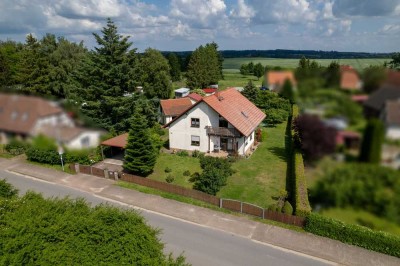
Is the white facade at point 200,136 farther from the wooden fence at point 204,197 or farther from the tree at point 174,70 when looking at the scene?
the tree at point 174,70

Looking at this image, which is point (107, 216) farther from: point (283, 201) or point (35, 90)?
point (283, 201)

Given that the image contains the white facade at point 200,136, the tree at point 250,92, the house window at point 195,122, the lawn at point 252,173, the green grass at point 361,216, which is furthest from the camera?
the tree at point 250,92

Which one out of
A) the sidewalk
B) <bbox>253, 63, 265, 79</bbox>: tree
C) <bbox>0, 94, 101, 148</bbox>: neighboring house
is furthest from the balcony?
<bbox>0, 94, 101, 148</bbox>: neighboring house

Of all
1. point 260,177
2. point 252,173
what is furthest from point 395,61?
point 252,173

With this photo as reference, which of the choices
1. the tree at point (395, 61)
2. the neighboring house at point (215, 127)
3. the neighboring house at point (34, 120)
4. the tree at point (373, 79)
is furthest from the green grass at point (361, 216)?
the neighboring house at point (215, 127)

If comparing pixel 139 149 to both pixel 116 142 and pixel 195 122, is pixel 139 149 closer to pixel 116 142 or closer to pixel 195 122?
pixel 116 142

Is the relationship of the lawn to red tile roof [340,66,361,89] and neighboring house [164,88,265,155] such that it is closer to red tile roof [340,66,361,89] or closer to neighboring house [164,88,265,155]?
neighboring house [164,88,265,155]
